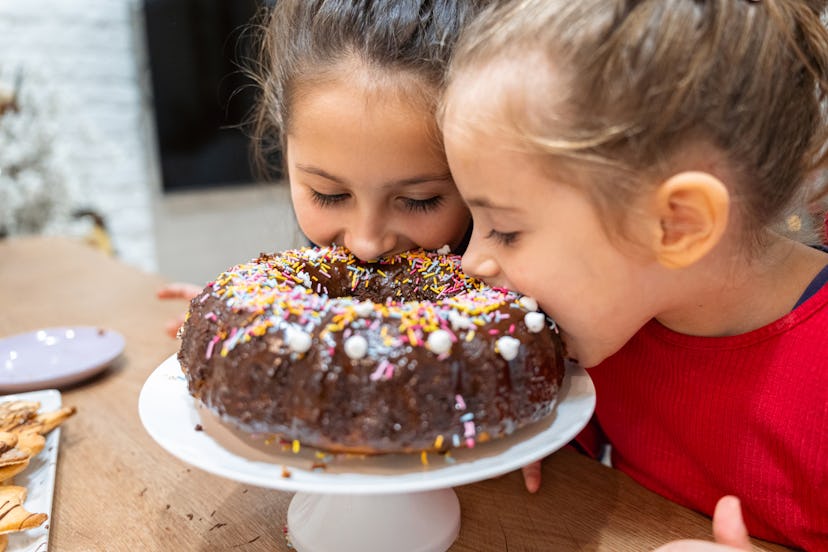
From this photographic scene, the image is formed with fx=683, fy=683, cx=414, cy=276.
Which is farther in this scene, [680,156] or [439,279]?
[439,279]

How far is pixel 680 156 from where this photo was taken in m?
0.76

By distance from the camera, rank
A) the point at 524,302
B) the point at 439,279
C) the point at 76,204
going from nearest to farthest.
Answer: the point at 524,302
the point at 439,279
the point at 76,204

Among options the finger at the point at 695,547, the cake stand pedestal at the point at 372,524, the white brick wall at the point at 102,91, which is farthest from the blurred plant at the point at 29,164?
the finger at the point at 695,547

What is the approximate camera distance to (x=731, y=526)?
0.75 meters

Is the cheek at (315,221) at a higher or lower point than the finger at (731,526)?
higher

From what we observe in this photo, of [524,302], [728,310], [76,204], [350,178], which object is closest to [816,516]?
[728,310]

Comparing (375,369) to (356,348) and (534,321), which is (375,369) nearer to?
(356,348)

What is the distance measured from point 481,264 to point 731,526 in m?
0.43

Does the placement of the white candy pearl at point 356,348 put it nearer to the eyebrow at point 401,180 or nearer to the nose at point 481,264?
the nose at point 481,264

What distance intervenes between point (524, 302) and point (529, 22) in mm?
335

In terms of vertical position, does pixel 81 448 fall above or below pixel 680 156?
below

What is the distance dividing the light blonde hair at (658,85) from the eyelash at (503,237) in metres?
0.14

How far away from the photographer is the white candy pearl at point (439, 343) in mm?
760

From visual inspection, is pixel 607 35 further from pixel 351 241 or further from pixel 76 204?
pixel 76 204
